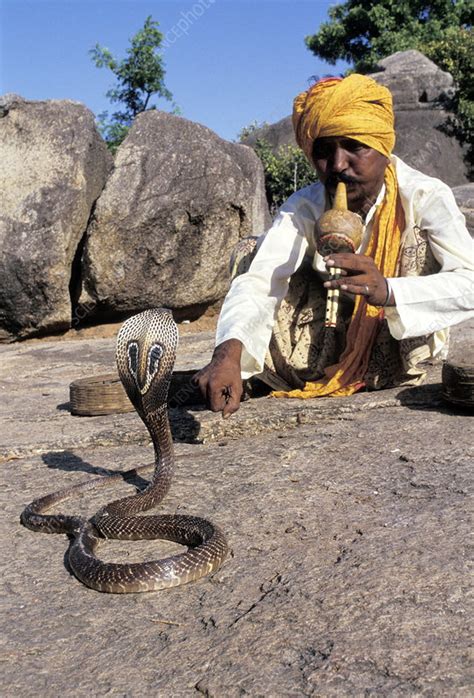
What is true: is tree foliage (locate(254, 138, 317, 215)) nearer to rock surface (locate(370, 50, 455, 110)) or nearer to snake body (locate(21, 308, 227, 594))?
rock surface (locate(370, 50, 455, 110))

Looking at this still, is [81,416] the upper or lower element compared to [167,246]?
lower

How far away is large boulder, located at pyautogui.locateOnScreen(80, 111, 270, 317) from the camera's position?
8750mm

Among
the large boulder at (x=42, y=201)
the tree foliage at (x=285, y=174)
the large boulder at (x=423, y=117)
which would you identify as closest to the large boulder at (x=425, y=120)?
the large boulder at (x=423, y=117)

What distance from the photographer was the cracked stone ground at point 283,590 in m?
1.80

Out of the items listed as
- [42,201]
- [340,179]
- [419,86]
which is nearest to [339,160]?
[340,179]

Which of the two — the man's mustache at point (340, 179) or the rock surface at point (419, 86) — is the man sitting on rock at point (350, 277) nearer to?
the man's mustache at point (340, 179)

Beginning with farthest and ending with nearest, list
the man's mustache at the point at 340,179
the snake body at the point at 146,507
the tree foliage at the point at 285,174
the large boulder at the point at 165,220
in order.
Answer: the tree foliage at the point at 285,174 → the large boulder at the point at 165,220 → the man's mustache at the point at 340,179 → the snake body at the point at 146,507

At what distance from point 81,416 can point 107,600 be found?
257 centimetres

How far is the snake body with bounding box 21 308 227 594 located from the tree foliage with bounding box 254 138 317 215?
16.6 m

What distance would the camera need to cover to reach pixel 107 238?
8734 mm

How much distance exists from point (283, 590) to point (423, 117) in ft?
64.8

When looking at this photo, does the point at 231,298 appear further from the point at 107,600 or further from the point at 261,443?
the point at 107,600

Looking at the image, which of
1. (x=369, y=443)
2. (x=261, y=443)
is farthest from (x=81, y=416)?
(x=369, y=443)

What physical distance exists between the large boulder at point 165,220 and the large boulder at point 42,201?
0.87ft
